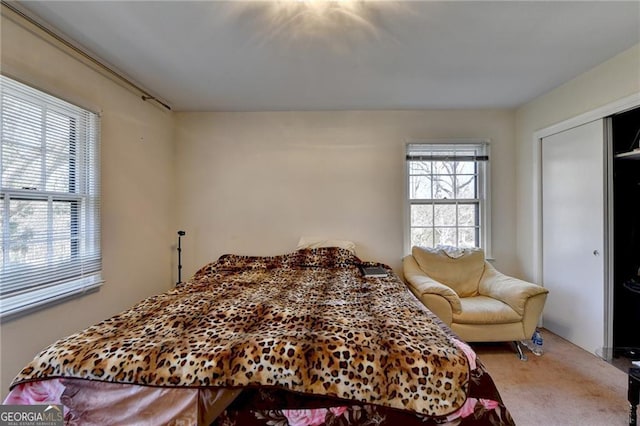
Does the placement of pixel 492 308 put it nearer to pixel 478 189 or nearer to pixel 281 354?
pixel 478 189

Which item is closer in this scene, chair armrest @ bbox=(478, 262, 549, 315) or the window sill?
the window sill

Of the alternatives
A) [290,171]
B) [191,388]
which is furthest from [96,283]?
[290,171]

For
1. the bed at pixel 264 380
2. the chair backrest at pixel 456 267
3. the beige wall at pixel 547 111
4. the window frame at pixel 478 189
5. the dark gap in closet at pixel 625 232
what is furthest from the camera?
the window frame at pixel 478 189

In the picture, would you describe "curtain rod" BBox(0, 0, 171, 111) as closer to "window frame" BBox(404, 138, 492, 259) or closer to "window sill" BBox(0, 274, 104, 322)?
"window sill" BBox(0, 274, 104, 322)

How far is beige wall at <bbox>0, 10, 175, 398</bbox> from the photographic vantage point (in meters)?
1.72

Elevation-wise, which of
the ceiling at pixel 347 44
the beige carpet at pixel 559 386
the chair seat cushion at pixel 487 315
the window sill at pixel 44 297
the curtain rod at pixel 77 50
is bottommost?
the beige carpet at pixel 559 386

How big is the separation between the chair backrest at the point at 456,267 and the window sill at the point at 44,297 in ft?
9.88

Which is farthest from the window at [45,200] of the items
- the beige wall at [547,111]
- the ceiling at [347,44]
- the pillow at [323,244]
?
the beige wall at [547,111]

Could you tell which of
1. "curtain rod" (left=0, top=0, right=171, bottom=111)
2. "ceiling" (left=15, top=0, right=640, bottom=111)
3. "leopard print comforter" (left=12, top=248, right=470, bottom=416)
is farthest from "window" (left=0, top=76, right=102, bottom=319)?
"leopard print comforter" (left=12, top=248, right=470, bottom=416)

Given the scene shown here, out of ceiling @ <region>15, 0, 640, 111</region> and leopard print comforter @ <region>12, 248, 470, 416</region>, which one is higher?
ceiling @ <region>15, 0, 640, 111</region>

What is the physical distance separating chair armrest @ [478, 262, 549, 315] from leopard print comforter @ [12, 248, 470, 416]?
139cm

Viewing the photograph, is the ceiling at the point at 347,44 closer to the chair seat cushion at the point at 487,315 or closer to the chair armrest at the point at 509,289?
the chair armrest at the point at 509,289

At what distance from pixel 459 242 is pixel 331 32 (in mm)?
2720

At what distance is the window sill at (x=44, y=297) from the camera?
1.63m
